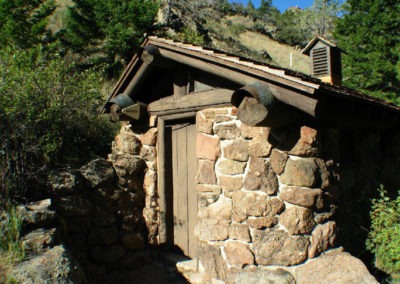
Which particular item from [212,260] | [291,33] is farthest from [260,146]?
[291,33]

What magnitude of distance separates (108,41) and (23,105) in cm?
726

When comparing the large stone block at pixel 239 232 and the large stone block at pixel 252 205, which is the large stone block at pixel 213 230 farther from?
the large stone block at pixel 252 205

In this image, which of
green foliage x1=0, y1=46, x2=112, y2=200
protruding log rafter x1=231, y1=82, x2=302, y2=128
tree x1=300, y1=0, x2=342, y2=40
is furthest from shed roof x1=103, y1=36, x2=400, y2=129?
tree x1=300, y1=0, x2=342, y2=40

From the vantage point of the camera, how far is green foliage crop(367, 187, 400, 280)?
4.09 meters

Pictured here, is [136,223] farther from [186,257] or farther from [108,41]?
[108,41]

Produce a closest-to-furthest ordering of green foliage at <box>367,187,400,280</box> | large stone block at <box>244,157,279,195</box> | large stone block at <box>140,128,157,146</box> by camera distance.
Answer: large stone block at <box>244,157,279,195</box>
green foliage at <box>367,187,400,280</box>
large stone block at <box>140,128,157,146</box>

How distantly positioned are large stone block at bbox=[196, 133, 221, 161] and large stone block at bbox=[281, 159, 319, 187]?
0.93 meters

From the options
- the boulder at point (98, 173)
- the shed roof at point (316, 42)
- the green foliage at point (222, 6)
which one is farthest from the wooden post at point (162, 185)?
the green foliage at point (222, 6)

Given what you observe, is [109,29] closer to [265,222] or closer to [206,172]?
[206,172]

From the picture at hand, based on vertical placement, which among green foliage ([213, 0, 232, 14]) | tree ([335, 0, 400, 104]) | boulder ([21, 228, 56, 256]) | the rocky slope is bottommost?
boulder ([21, 228, 56, 256])

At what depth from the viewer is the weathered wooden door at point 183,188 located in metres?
4.82

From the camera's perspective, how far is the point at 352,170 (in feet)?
15.9

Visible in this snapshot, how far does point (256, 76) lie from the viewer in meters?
3.48

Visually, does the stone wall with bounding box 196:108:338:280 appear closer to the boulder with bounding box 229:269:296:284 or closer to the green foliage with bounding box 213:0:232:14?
the boulder with bounding box 229:269:296:284
